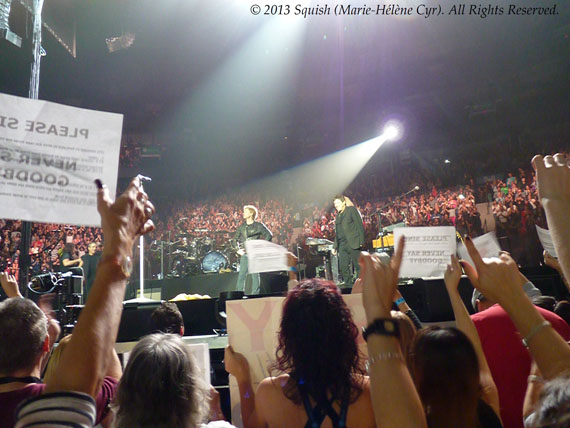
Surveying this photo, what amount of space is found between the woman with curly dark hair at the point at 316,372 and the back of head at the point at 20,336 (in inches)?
26.7

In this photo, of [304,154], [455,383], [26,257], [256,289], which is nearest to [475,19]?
[304,154]

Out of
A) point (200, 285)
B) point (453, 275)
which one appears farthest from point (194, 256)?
point (453, 275)

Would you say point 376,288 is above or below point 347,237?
below

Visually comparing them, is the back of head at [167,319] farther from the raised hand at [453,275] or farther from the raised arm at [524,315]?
the raised arm at [524,315]

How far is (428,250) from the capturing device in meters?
2.85

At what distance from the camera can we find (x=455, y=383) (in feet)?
3.69

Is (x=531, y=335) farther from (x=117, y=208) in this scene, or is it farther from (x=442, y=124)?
(x=442, y=124)

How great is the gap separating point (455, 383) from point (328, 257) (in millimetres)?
8577

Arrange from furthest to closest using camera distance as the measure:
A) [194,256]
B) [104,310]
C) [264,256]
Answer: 1. [194,256]
2. [264,256]
3. [104,310]

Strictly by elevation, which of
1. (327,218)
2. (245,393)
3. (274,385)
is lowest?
(245,393)

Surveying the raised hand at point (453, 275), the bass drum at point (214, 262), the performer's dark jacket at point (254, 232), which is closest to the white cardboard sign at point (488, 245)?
the raised hand at point (453, 275)

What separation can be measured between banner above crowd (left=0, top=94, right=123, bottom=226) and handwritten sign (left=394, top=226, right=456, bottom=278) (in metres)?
1.80

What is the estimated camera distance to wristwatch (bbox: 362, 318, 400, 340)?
0.89 m

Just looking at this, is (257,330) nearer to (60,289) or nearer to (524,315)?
(524,315)
